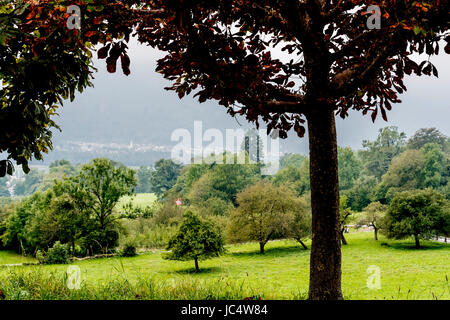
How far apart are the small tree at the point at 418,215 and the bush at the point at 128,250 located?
55.8 ft

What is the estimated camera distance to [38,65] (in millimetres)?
2906

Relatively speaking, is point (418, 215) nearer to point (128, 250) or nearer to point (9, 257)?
point (128, 250)

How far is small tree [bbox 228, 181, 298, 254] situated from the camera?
68.8ft

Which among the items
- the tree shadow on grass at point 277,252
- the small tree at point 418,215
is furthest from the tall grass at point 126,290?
the small tree at point 418,215

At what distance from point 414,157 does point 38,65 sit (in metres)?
40.7

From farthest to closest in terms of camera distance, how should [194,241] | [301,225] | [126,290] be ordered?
[301,225], [194,241], [126,290]

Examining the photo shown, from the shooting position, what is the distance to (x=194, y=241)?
46.2 ft

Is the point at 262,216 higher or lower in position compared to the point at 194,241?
higher

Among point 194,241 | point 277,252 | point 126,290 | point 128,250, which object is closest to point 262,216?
point 277,252

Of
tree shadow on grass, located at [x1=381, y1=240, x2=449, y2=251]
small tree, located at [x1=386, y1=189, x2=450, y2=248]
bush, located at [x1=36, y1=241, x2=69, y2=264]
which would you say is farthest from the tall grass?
tree shadow on grass, located at [x1=381, y1=240, x2=449, y2=251]

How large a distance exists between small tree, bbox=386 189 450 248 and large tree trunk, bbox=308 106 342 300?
20.0 metres

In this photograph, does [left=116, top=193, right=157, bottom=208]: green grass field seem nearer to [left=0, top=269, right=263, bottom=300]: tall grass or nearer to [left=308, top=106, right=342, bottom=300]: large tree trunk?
[left=0, top=269, right=263, bottom=300]: tall grass

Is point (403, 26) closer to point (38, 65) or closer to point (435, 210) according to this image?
point (38, 65)

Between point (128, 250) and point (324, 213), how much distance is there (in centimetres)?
1996
